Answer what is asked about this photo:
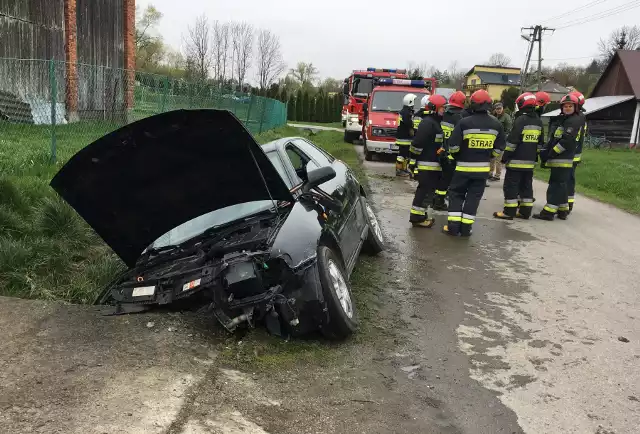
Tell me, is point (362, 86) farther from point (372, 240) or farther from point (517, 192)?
point (372, 240)

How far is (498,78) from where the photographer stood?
75.7 metres

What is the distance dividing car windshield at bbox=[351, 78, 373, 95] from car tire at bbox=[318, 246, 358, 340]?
62.0 feet

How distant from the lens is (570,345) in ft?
13.7

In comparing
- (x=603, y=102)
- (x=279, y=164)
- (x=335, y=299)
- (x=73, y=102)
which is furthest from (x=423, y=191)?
(x=603, y=102)

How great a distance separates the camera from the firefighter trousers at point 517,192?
29.3ft

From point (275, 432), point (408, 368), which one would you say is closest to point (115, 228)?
point (275, 432)

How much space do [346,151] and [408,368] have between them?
53.4 ft

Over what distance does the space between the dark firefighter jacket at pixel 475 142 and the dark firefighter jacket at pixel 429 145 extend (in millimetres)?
500

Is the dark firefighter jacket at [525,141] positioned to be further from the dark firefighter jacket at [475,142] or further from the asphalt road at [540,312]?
the dark firefighter jacket at [475,142]

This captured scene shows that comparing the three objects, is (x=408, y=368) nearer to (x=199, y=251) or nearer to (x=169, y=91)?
(x=199, y=251)

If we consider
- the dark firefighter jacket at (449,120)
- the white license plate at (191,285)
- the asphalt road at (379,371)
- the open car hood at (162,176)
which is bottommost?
the asphalt road at (379,371)

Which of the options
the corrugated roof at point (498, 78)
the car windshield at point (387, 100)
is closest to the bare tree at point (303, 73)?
the corrugated roof at point (498, 78)

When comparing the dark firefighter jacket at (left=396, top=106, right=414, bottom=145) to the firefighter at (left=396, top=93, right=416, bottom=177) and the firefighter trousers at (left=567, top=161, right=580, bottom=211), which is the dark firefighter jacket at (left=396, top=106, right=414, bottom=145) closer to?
the firefighter at (left=396, top=93, right=416, bottom=177)

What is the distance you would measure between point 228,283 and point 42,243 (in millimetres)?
2902
